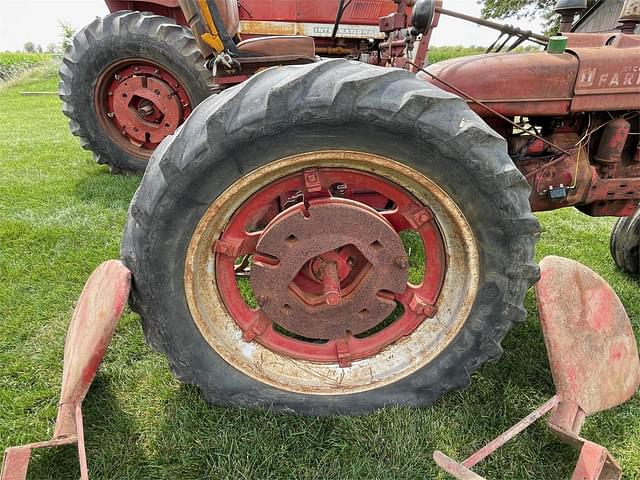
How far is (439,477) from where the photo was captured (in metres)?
1.45

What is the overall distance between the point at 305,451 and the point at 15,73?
21.2 m

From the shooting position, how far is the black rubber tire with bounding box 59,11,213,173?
386 cm

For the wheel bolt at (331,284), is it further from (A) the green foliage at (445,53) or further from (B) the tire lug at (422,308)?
(A) the green foliage at (445,53)

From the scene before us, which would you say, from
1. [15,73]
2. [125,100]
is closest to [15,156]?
[125,100]

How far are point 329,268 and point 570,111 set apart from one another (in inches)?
50.5

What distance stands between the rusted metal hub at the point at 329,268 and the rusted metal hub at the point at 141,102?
2.99m

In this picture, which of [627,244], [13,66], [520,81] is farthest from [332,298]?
[13,66]

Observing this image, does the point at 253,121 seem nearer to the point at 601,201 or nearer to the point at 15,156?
the point at 601,201

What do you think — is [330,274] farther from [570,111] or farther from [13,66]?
[13,66]

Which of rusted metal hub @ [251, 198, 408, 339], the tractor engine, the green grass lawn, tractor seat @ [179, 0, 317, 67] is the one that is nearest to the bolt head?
rusted metal hub @ [251, 198, 408, 339]

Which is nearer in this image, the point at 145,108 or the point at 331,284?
the point at 331,284

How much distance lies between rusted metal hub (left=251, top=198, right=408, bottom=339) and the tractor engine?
77cm

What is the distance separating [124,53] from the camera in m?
3.92

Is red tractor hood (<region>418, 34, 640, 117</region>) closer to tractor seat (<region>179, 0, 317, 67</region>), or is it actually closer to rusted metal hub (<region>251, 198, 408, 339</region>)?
rusted metal hub (<region>251, 198, 408, 339</region>)
